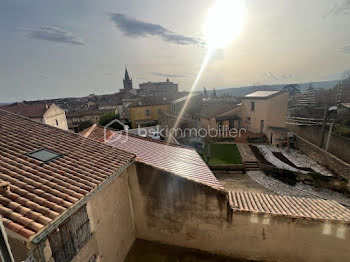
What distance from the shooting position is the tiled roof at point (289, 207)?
18.9 feet

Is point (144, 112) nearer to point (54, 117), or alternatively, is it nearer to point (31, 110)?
point (54, 117)

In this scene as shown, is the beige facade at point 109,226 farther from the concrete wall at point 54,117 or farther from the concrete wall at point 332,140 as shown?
the concrete wall at point 54,117

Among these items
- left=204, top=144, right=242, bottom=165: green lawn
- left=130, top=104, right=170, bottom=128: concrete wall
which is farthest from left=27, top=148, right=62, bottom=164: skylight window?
left=130, top=104, right=170, bottom=128: concrete wall

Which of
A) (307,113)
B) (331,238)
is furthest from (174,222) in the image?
(307,113)

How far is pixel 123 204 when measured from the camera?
5969 mm

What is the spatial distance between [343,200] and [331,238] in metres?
9.21

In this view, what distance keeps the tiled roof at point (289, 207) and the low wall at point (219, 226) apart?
0.28 meters

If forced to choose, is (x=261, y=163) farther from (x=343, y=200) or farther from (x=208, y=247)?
(x=208, y=247)

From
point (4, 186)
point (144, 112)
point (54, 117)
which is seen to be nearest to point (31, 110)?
point (54, 117)

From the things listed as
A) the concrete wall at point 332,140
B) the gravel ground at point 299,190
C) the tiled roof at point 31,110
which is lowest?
the gravel ground at point 299,190

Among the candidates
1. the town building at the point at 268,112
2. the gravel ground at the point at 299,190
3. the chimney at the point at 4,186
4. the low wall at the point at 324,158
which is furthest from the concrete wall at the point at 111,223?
the town building at the point at 268,112

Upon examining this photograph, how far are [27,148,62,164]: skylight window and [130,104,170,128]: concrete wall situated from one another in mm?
28893

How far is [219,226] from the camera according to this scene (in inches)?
237

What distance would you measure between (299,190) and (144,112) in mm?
27497
